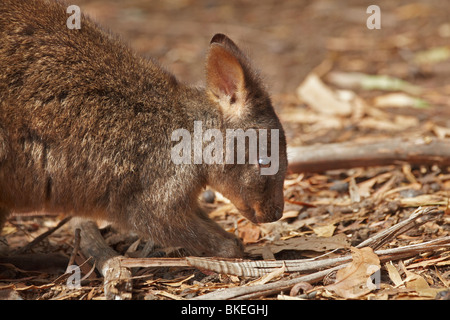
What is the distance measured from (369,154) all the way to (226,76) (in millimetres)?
2084

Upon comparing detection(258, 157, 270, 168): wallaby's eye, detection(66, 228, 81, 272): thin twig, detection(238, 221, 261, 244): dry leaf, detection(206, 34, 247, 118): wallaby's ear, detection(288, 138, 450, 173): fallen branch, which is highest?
detection(206, 34, 247, 118): wallaby's ear

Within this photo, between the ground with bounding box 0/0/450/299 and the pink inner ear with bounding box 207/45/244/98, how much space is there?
1.48 feet

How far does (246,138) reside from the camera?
478 centimetres

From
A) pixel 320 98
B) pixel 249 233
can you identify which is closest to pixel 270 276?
pixel 249 233

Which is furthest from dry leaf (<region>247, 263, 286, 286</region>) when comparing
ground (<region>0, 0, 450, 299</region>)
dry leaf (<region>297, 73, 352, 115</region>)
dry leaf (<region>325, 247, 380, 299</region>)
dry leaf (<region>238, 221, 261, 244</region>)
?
dry leaf (<region>297, 73, 352, 115</region>)

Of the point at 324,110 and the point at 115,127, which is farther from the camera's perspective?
the point at 324,110

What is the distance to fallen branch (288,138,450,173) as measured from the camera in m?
5.96

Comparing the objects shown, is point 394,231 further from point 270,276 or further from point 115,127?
point 115,127

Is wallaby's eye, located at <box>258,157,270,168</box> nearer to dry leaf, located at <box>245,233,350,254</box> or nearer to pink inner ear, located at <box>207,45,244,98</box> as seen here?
pink inner ear, located at <box>207,45,244,98</box>

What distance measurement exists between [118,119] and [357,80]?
5.19m

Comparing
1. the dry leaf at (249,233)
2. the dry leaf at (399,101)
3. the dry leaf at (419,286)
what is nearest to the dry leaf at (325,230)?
the dry leaf at (249,233)

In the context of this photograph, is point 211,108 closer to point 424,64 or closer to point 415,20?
point 424,64
